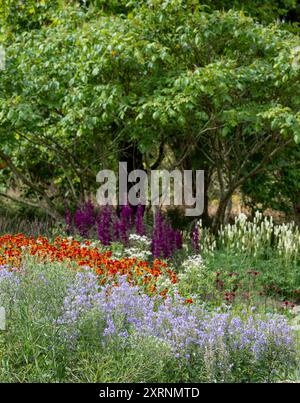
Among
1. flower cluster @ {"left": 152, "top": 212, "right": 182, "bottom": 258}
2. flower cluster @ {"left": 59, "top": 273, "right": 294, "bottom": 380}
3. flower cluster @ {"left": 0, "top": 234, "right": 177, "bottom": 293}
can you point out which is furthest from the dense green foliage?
flower cluster @ {"left": 59, "top": 273, "right": 294, "bottom": 380}

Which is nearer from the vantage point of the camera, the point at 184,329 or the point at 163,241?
the point at 184,329

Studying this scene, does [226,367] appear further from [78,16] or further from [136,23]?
[78,16]

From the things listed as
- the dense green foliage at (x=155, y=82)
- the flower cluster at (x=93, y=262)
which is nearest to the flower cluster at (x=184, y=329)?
the flower cluster at (x=93, y=262)

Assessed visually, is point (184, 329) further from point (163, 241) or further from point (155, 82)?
point (155, 82)

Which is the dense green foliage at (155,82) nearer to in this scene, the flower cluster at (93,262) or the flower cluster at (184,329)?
the flower cluster at (93,262)

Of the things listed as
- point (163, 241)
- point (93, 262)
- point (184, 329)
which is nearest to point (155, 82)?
point (163, 241)

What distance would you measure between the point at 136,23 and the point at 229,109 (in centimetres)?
161

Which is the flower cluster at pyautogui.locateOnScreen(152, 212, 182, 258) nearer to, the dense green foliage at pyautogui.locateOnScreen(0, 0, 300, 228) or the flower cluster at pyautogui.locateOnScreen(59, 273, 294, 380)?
the dense green foliage at pyautogui.locateOnScreen(0, 0, 300, 228)

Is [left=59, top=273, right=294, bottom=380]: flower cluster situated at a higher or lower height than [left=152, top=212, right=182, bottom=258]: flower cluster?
lower

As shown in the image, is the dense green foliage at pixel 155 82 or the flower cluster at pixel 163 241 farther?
the flower cluster at pixel 163 241

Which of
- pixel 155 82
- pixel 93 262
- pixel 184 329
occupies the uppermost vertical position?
pixel 155 82

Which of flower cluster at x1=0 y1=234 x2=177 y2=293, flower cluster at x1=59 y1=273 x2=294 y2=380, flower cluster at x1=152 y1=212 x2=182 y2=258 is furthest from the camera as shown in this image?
flower cluster at x1=152 y1=212 x2=182 y2=258

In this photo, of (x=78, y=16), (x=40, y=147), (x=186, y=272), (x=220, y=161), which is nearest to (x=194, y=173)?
(x=220, y=161)

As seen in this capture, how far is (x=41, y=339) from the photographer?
4219mm
